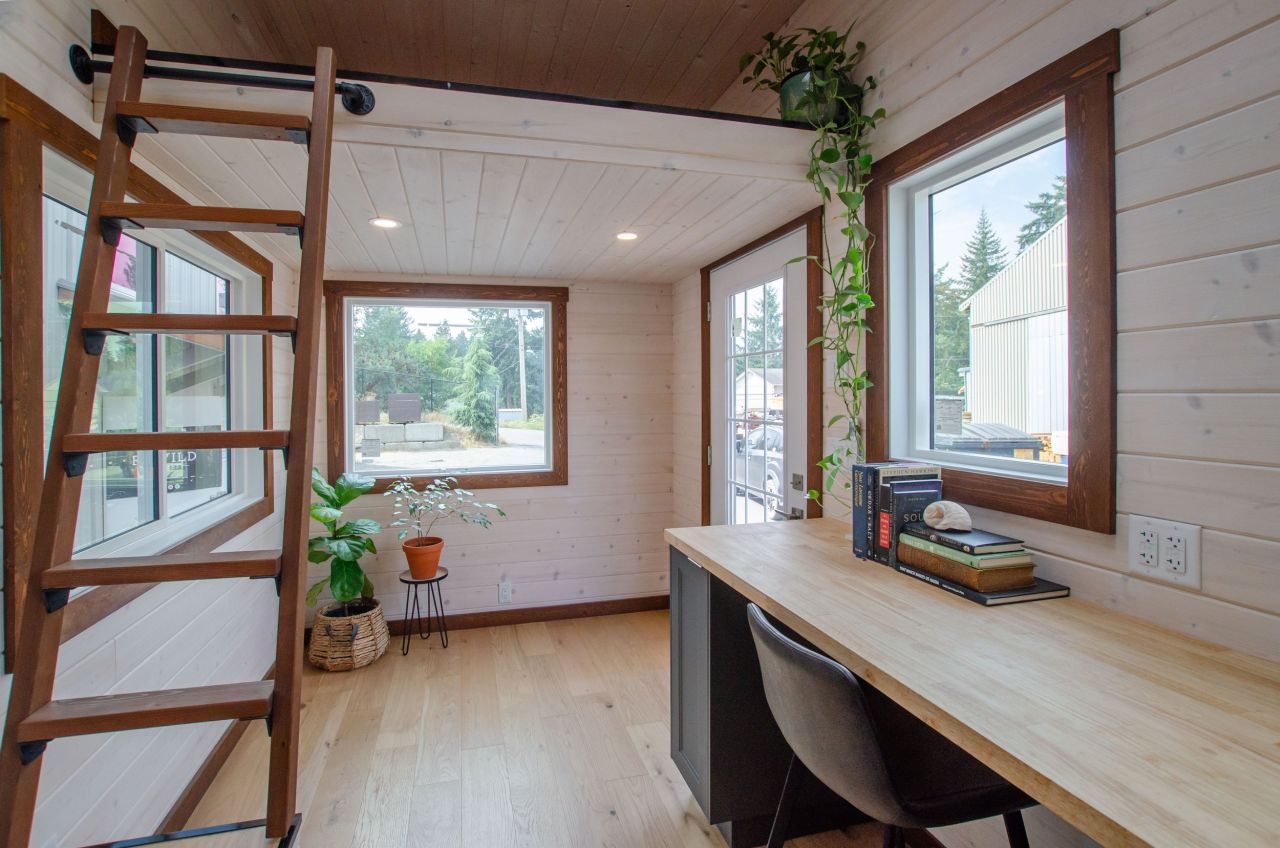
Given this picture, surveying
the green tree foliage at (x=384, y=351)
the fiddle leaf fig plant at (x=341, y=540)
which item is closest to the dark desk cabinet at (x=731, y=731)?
the fiddle leaf fig plant at (x=341, y=540)

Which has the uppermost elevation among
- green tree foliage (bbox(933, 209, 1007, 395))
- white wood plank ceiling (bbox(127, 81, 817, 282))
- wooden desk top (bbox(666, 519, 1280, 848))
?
white wood plank ceiling (bbox(127, 81, 817, 282))

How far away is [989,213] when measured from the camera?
5.78ft

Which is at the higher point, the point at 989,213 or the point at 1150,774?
the point at 989,213

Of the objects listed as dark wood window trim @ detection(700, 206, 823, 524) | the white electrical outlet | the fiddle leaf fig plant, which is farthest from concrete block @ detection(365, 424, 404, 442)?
the white electrical outlet

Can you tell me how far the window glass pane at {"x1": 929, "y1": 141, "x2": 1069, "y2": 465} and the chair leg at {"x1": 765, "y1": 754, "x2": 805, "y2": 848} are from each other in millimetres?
964

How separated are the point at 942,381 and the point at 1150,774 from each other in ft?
4.35

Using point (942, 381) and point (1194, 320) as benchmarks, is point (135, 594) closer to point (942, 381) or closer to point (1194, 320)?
point (942, 381)

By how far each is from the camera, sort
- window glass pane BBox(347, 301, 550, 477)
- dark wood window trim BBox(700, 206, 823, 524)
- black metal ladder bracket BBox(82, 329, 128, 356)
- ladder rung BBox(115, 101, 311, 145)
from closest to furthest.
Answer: black metal ladder bracket BBox(82, 329, 128, 356)
ladder rung BBox(115, 101, 311, 145)
dark wood window trim BBox(700, 206, 823, 524)
window glass pane BBox(347, 301, 550, 477)

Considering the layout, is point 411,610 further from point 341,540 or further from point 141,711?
point 141,711

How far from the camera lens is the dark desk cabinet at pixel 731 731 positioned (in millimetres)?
1844

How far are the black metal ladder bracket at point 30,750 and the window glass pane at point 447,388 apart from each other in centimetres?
267

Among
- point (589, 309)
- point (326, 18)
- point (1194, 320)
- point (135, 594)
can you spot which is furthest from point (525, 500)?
point (1194, 320)

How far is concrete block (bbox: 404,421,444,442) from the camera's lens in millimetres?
3838

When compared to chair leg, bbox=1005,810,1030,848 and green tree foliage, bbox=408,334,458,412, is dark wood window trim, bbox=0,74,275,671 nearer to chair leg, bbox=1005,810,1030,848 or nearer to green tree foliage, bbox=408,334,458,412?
chair leg, bbox=1005,810,1030,848
